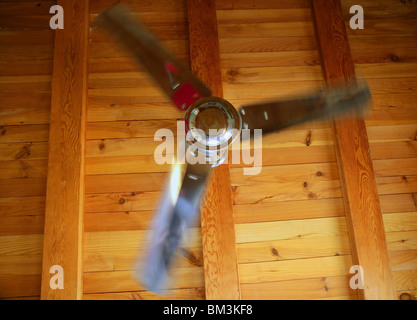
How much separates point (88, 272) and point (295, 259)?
4.29 feet

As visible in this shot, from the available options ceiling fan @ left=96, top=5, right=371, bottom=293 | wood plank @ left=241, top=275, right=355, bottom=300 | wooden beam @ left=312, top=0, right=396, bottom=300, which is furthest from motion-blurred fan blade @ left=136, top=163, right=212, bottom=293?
wooden beam @ left=312, top=0, right=396, bottom=300

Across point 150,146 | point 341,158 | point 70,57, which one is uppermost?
point 70,57

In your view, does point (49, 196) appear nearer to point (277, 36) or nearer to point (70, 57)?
point (70, 57)

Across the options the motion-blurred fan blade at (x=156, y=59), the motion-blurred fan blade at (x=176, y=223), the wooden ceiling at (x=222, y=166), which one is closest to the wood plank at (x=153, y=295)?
the wooden ceiling at (x=222, y=166)

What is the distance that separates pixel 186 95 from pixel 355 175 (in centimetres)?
129

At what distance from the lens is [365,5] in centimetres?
237

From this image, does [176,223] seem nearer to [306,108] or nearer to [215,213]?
[215,213]

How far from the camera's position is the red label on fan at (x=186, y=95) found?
4.32 ft

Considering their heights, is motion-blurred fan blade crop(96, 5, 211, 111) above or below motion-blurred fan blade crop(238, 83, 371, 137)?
above

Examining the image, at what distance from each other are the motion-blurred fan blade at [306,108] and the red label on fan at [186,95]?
0.21 meters

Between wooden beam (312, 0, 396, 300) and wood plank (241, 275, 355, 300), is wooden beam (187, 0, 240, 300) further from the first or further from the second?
wooden beam (312, 0, 396, 300)

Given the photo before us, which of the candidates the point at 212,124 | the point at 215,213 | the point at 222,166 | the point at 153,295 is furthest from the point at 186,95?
the point at 153,295

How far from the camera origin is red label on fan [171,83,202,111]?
1.32 m
